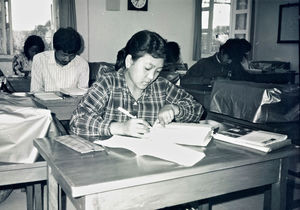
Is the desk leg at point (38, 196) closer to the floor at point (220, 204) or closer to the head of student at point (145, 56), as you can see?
the floor at point (220, 204)

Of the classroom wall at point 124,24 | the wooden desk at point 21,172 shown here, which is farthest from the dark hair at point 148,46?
the classroom wall at point 124,24

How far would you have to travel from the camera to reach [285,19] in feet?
24.2

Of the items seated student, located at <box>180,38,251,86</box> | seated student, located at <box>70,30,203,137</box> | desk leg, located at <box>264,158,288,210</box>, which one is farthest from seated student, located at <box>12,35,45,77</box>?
desk leg, located at <box>264,158,288,210</box>

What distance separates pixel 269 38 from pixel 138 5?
10.5 ft

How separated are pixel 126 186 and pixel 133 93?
86 centimetres

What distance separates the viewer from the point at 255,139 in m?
1.39

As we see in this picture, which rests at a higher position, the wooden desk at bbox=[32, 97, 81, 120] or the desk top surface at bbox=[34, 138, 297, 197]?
the desk top surface at bbox=[34, 138, 297, 197]

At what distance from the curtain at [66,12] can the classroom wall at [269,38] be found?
449 cm

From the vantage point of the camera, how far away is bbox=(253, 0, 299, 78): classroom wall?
286 inches

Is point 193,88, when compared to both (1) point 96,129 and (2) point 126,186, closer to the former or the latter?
(1) point 96,129

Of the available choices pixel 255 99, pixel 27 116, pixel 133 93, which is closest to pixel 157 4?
pixel 255 99

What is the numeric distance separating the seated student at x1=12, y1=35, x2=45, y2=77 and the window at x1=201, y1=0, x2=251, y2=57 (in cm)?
417

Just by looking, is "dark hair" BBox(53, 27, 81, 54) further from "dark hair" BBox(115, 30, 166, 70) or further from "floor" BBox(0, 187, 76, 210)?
"dark hair" BBox(115, 30, 166, 70)

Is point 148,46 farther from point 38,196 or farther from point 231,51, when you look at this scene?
point 231,51
